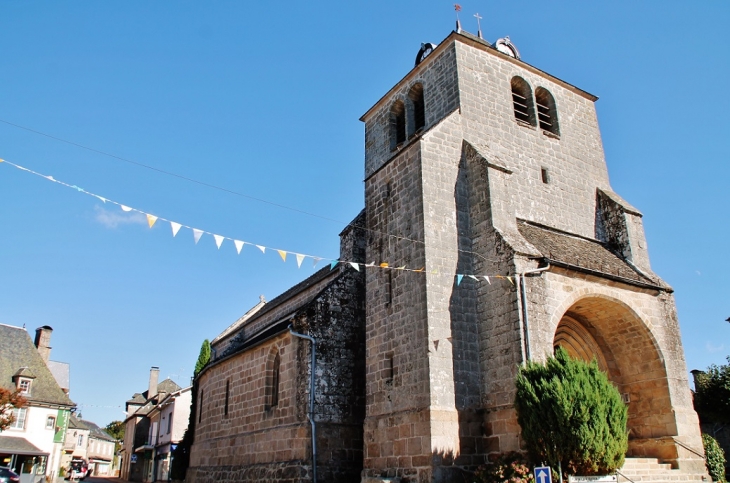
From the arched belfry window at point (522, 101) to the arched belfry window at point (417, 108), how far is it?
2849 mm

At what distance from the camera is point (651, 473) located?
38.7ft

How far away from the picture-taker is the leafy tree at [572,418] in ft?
32.2

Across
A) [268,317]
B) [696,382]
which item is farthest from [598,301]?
[268,317]

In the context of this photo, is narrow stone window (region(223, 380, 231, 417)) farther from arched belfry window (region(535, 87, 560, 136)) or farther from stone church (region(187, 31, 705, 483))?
arched belfry window (region(535, 87, 560, 136))

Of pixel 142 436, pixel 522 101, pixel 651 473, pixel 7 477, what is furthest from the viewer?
pixel 142 436

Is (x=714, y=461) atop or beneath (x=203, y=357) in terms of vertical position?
beneath

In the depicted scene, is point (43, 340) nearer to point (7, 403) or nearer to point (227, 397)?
point (7, 403)

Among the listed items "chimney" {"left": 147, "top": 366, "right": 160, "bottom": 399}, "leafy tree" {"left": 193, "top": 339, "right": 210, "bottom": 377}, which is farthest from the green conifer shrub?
"chimney" {"left": 147, "top": 366, "right": 160, "bottom": 399}

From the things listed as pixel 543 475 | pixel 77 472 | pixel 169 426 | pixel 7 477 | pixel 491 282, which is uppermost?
pixel 491 282

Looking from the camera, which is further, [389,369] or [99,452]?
[99,452]

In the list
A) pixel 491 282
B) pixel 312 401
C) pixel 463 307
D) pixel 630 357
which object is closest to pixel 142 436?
pixel 312 401

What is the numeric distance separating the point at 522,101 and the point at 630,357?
8266 millimetres

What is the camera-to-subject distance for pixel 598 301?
550 inches

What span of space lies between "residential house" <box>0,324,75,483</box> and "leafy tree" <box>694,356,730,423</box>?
2888 centimetres
